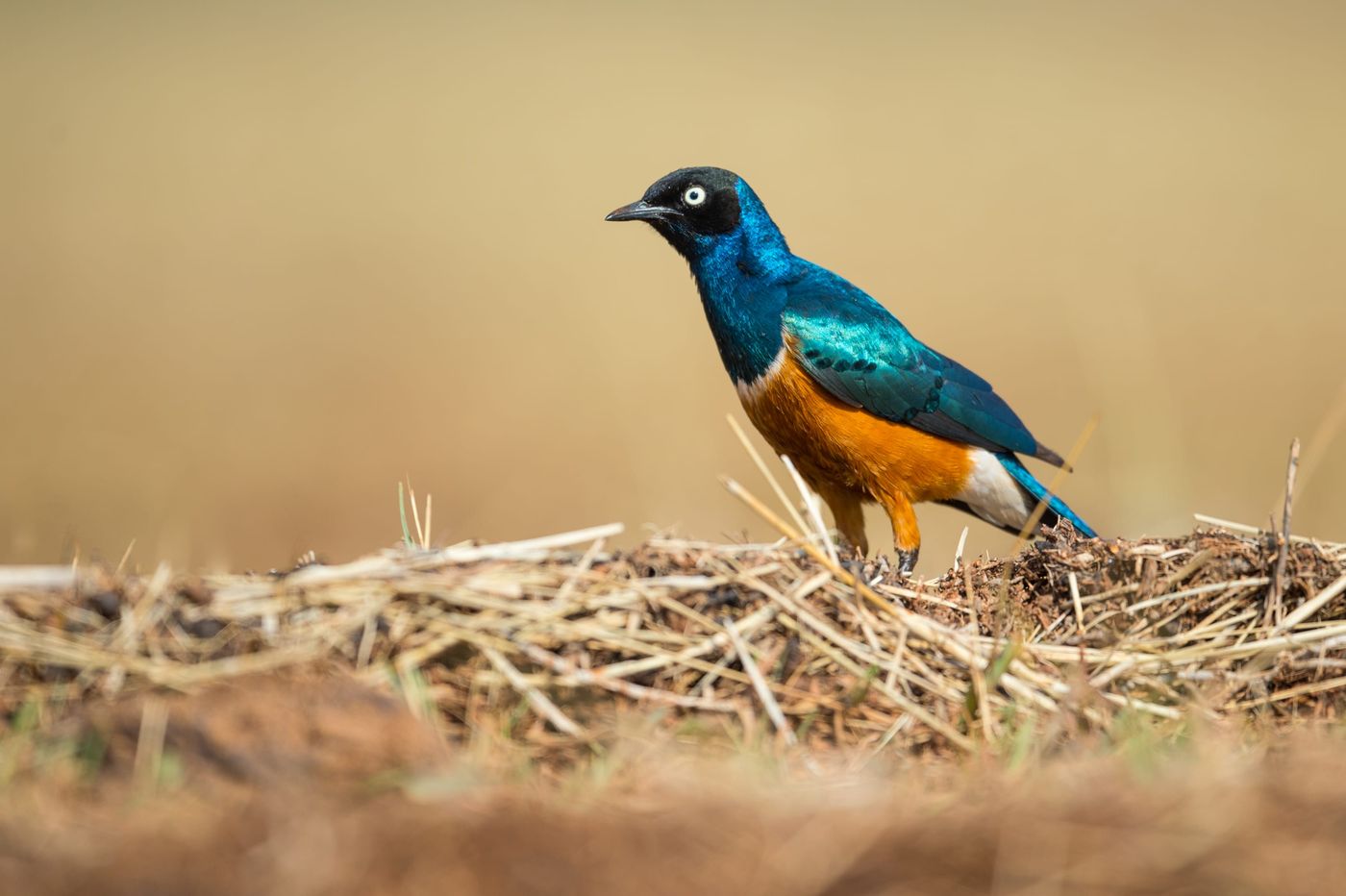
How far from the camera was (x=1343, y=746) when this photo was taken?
264 centimetres

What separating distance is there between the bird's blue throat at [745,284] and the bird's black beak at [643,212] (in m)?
0.21

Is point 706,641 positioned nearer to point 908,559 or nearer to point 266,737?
point 266,737

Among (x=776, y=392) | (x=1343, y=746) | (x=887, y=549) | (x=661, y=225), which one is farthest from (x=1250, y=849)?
(x=887, y=549)

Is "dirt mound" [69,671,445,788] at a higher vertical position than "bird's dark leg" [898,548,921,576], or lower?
higher

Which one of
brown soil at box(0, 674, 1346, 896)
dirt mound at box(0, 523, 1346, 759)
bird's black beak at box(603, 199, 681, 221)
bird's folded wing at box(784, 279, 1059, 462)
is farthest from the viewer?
bird's black beak at box(603, 199, 681, 221)

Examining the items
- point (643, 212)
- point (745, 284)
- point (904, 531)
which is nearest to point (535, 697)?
point (904, 531)

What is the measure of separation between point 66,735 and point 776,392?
396 centimetres

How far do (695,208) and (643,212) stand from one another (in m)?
0.25

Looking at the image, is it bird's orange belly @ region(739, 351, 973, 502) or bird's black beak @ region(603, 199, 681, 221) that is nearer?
bird's orange belly @ region(739, 351, 973, 502)

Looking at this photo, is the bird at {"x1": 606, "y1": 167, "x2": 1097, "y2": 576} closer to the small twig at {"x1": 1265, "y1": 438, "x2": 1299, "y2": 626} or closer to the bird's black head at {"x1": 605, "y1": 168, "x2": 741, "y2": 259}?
the bird's black head at {"x1": 605, "y1": 168, "x2": 741, "y2": 259}

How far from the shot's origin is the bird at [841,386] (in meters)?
5.92

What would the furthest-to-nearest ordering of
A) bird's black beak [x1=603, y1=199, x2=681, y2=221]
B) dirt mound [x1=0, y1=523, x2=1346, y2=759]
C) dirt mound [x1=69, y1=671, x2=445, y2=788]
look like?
bird's black beak [x1=603, y1=199, x2=681, y2=221], dirt mound [x1=0, y1=523, x2=1346, y2=759], dirt mound [x1=69, y1=671, x2=445, y2=788]

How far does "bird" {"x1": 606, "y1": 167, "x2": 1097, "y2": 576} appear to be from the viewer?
592 cm

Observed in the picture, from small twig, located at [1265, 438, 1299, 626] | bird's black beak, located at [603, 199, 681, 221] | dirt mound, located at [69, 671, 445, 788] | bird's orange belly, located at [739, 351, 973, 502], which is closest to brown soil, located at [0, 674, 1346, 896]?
dirt mound, located at [69, 671, 445, 788]
